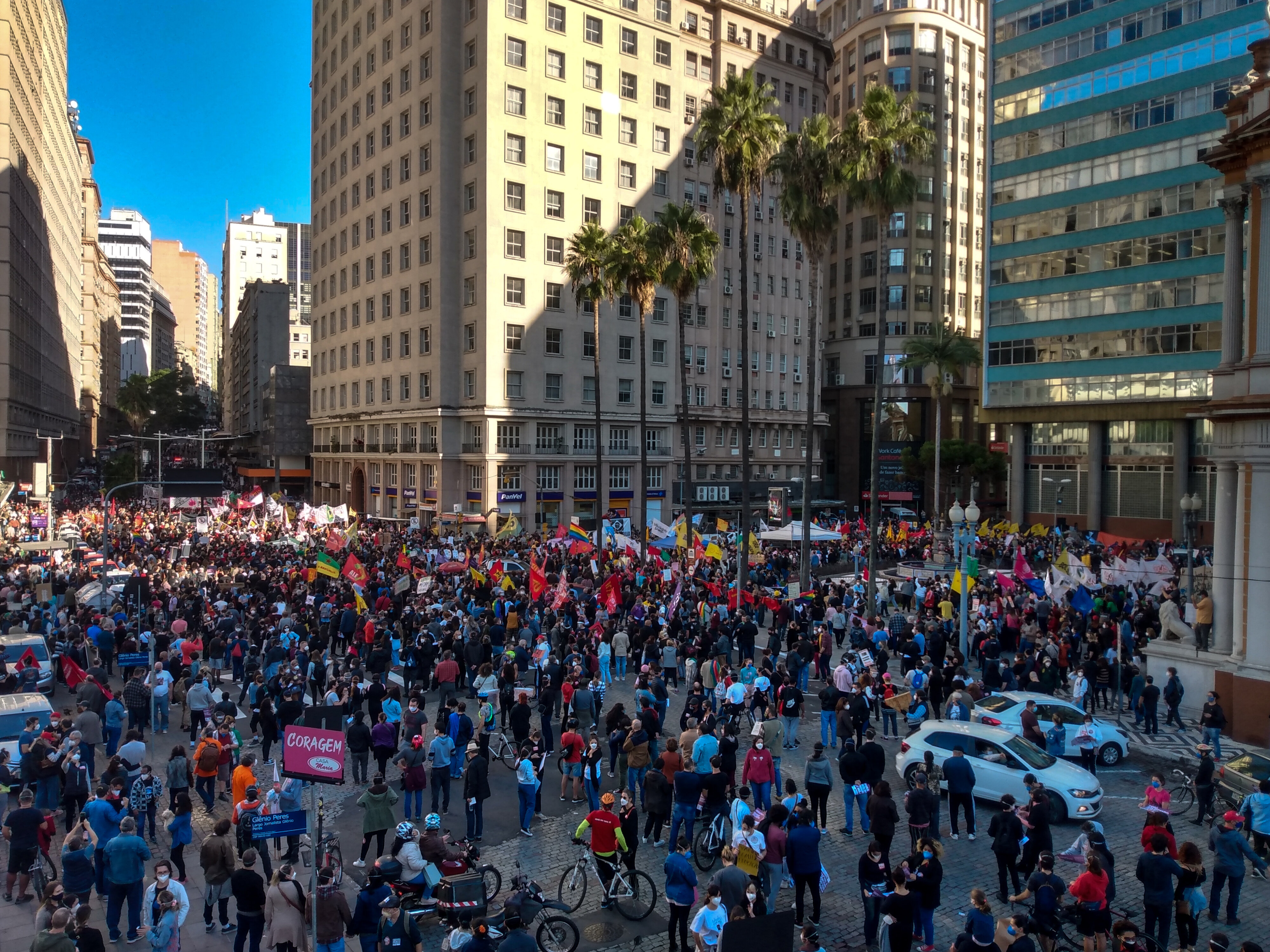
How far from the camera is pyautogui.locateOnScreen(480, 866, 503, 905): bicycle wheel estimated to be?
10609 mm

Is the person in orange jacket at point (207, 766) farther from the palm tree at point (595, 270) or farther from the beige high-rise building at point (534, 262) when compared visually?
the beige high-rise building at point (534, 262)

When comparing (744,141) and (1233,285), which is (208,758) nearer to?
(1233,285)

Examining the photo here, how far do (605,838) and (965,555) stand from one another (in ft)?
56.2

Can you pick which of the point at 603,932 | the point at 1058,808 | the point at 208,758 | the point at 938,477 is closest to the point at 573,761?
the point at 603,932

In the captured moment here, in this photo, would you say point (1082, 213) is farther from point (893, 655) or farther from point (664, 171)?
point (893, 655)

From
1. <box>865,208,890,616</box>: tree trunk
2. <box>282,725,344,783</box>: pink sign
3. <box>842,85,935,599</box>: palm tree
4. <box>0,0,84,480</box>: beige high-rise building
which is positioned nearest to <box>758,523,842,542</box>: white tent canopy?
<box>865,208,890,616</box>: tree trunk

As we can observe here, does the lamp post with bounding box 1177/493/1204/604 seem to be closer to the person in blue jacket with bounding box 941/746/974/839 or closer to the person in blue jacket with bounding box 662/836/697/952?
the person in blue jacket with bounding box 941/746/974/839

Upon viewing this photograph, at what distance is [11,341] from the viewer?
65375mm

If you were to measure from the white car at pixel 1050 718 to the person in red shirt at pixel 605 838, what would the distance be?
29.1ft

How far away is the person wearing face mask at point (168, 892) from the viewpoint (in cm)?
1004

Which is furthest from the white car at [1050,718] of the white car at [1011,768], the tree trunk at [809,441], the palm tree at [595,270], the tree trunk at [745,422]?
the palm tree at [595,270]

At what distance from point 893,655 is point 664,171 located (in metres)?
47.7

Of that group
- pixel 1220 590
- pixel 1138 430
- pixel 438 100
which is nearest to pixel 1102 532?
pixel 1138 430

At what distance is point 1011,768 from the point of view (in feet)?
49.5
